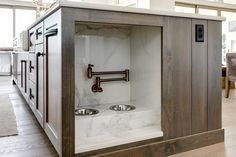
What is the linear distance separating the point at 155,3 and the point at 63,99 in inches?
125

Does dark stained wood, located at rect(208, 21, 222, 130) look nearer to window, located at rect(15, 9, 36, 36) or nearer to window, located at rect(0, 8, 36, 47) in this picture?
window, located at rect(0, 8, 36, 47)

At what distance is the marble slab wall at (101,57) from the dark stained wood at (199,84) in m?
0.66

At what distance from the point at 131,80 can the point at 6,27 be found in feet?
22.8

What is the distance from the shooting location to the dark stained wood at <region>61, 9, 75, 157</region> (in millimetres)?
1316

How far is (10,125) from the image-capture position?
90.3 inches

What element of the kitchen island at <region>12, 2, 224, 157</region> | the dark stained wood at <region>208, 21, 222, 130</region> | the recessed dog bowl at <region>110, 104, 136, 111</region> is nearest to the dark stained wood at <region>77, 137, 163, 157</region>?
the kitchen island at <region>12, 2, 224, 157</region>

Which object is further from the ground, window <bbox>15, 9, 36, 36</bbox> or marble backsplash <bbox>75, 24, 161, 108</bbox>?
window <bbox>15, 9, 36, 36</bbox>

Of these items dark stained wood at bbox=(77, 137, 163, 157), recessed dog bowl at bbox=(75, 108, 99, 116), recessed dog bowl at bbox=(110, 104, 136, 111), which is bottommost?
dark stained wood at bbox=(77, 137, 163, 157)

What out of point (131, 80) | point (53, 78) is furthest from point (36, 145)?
point (131, 80)

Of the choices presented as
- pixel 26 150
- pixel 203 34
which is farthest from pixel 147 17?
pixel 26 150

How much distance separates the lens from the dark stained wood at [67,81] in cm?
132

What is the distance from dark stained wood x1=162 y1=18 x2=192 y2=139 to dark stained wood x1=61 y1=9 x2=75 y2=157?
0.65 metres

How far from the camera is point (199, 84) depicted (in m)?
1.84

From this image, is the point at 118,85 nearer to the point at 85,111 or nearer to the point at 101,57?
the point at 101,57
